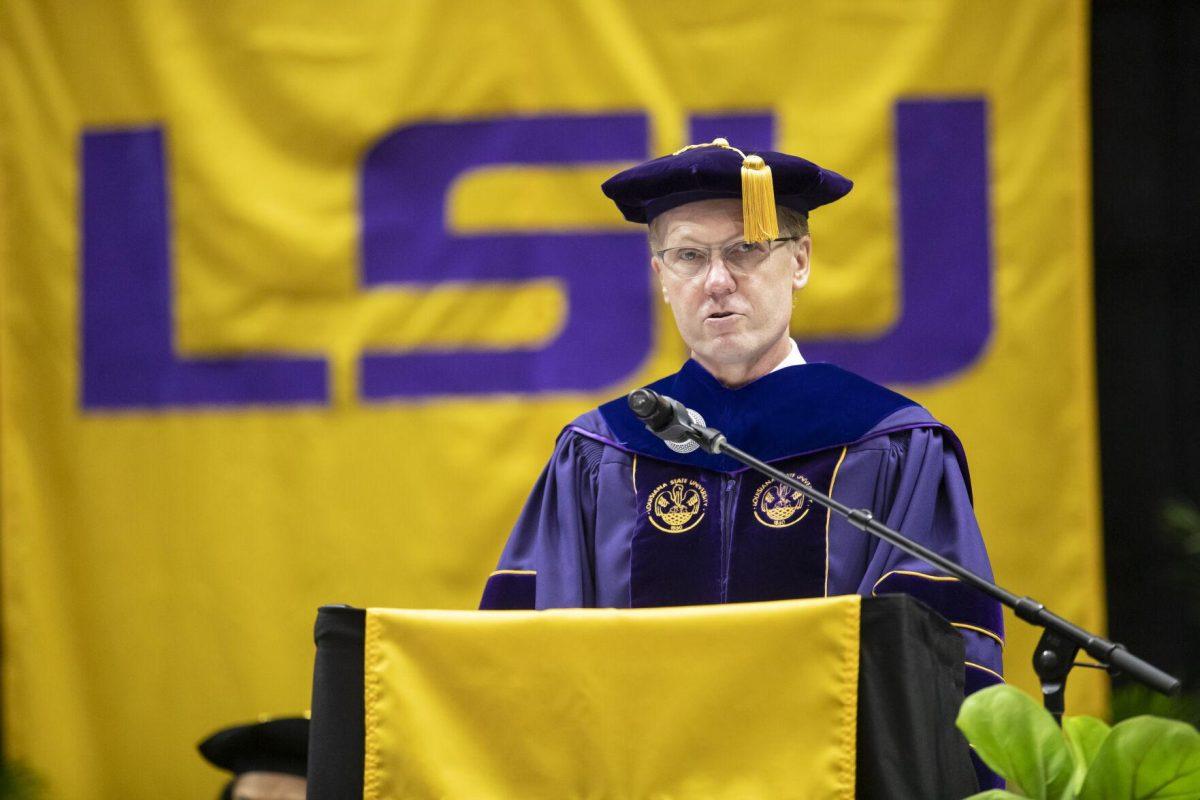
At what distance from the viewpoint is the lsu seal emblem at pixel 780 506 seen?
9.47 ft

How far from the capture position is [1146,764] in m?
1.98

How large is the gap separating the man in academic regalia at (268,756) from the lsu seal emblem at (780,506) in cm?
168

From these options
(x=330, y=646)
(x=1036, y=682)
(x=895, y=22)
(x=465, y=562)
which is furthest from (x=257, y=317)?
(x=330, y=646)

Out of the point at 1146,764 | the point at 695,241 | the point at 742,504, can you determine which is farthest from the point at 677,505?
the point at 1146,764

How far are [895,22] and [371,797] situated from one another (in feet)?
11.0

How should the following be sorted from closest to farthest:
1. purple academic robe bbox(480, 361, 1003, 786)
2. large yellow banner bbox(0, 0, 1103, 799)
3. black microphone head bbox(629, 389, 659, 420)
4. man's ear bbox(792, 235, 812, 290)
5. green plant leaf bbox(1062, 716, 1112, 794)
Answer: green plant leaf bbox(1062, 716, 1112, 794) < black microphone head bbox(629, 389, 659, 420) < purple academic robe bbox(480, 361, 1003, 786) < man's ear bbox(792, 235, 812, 290) < large yellow banner bbox(0, 0, 1103, 799)

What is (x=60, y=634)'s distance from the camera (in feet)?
16.4

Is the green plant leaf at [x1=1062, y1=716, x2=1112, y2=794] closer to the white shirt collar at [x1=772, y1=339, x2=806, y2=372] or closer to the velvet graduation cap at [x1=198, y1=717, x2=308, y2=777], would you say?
the white shirt collar at [x1=772, y1=339, x2=806, y2=372]

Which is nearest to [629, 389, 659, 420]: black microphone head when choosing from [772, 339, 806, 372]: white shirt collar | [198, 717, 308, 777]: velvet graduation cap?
[772, 339, 806, 372]: white shirt collar

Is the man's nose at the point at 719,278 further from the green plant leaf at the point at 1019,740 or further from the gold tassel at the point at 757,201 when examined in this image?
the green plant leaf at the point at 1019,740

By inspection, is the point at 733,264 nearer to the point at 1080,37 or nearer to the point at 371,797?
the point at 371,797

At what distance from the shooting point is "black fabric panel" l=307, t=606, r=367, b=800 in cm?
216

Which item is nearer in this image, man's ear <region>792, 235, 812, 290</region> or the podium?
the podium

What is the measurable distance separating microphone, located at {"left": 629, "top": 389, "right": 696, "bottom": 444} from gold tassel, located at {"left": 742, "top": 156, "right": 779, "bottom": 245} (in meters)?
0.59
